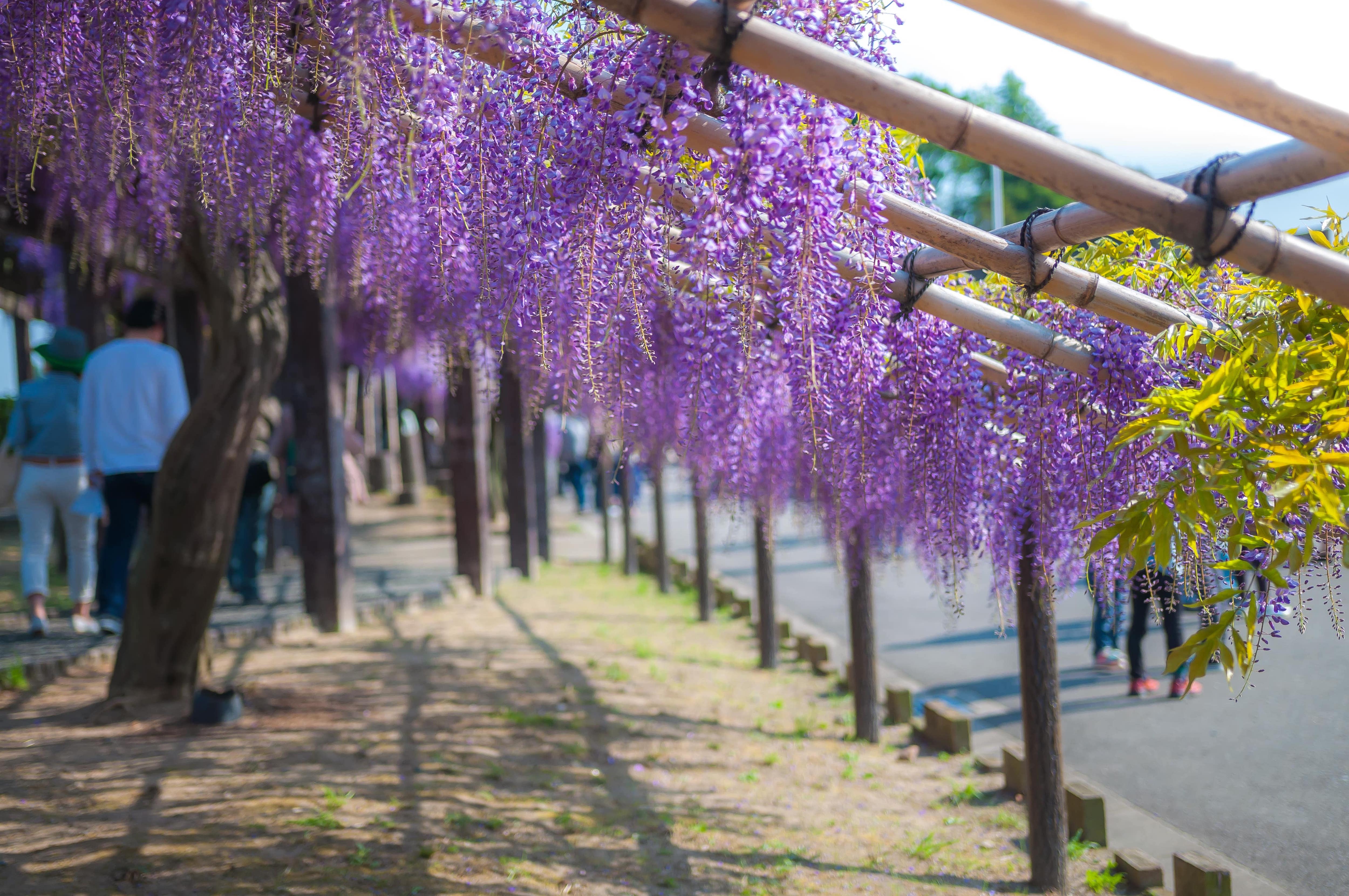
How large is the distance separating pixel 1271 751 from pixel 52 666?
6.50 meters

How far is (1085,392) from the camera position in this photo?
312 cm

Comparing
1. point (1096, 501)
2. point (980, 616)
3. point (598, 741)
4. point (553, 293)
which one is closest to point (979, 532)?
point (1096, 501)

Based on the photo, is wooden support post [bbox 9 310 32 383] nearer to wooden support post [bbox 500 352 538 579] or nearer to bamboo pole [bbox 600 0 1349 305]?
wooden support post [bbox 500 352 538 579]

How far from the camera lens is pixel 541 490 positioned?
12914 millimetres

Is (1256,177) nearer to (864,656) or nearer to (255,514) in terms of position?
(864,656)

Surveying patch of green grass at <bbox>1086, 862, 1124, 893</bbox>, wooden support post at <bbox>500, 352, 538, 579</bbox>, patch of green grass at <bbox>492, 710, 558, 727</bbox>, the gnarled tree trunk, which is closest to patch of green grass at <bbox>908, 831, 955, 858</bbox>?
patch of green grass at <bbox>1086, 862, 1124, 893</bbox>

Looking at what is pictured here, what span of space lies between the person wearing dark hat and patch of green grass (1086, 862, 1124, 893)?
5.57 meters

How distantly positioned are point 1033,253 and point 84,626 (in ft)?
19.8

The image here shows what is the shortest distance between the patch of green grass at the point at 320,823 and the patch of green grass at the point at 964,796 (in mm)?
2769

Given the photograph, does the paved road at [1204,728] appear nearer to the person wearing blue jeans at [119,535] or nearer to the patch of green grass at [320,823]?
the patch of green grass at [320,823]

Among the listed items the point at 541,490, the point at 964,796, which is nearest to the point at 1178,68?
the point at 964,796

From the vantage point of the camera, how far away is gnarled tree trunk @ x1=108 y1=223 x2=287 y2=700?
15.4ft

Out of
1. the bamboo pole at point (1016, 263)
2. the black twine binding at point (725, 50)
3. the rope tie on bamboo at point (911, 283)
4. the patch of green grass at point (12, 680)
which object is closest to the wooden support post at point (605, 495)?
the patch of green grass at point (12, 680)

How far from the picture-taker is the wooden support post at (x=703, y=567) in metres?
8.37
